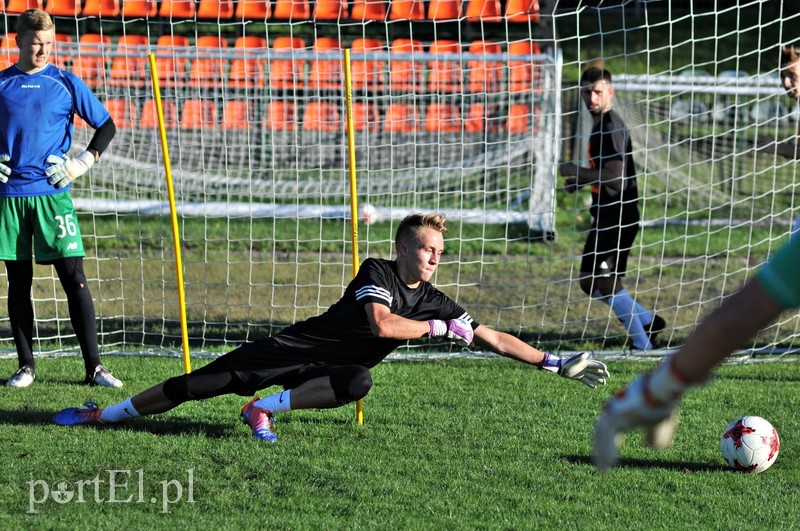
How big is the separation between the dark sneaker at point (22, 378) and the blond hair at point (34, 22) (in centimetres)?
211

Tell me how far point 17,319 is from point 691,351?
5.15m

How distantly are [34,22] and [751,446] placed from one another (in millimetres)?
4602

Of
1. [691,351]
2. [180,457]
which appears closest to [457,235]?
[180,457]

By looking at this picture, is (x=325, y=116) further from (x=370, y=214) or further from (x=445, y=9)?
(x=445, y=9)

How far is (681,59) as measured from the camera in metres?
21.7

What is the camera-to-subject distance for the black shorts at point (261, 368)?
4977 millimetres

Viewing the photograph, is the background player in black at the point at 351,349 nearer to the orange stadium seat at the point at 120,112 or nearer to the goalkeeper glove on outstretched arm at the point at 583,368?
the goalkeeper glove on outstretched arm at the point at 583,368

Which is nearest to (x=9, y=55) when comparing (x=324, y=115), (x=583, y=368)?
(x=324, y=115)

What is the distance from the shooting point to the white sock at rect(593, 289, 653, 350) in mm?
7371

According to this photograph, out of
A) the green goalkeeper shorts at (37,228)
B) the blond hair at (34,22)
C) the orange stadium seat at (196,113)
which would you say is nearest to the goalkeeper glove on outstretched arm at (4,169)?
the green goalkeeper shorts at (37,228)

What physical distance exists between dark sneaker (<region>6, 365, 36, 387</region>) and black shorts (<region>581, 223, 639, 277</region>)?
4.04 meters

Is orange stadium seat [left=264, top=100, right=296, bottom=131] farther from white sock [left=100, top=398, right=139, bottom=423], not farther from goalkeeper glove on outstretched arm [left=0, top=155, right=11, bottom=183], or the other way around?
white sock [left=100, top=398, right=139, bottom=423]

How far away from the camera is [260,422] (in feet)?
16.5

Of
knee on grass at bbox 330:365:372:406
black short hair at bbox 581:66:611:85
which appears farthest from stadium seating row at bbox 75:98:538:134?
knee on grass at bbox 330:365:372:406
